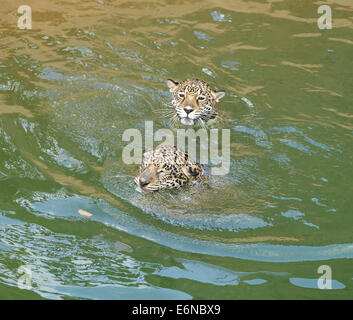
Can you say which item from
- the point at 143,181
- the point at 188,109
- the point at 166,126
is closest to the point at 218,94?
the point at 188,109

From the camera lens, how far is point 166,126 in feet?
28.7

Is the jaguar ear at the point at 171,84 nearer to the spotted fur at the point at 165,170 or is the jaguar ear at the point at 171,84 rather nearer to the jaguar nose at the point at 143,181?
the spotted fur at the point at 165,170

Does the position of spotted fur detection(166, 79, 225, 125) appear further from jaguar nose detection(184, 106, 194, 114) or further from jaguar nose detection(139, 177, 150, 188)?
jaguar nose detection(139, 177, 150, 188)

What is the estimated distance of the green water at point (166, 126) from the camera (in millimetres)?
5719

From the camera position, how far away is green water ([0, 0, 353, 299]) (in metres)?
5.72

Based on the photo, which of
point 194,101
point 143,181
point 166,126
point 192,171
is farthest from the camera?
point 194,101

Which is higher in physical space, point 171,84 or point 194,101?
point 171,84

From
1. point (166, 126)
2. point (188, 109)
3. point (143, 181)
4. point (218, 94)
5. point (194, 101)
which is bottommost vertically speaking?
point (143, 181)

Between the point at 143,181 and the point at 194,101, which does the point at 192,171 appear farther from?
the point at 194,101

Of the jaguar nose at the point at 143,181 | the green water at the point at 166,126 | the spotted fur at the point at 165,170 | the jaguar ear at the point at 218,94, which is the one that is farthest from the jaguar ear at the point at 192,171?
the jaguar ear at the point at 218,94

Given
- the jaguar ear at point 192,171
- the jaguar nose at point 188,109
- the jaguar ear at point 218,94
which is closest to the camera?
the jaguar ear at point 192,171


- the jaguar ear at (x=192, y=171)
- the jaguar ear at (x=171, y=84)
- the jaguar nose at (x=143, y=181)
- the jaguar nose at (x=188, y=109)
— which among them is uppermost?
the jaguar ear at (x=171, y=84)

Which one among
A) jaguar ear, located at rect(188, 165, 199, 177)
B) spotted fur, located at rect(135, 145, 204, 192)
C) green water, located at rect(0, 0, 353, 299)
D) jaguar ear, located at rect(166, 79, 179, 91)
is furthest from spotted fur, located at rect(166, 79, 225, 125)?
jaguar ear, located at rect(188, 165, 199, 177)

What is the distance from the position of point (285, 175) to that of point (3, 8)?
23.9 feet
